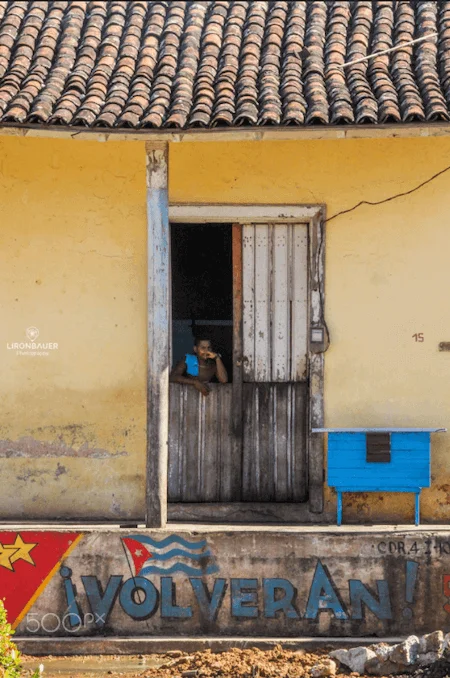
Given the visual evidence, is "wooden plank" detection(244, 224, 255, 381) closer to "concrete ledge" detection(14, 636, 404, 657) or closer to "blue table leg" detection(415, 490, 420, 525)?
"blue table leg" detection(415, 490, 420, 525)

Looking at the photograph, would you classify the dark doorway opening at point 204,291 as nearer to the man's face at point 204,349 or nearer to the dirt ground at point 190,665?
the man's face at point 204,349

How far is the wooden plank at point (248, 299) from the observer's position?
10898 mm

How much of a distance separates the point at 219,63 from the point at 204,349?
2429mm

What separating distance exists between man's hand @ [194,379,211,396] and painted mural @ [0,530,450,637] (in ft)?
5.72

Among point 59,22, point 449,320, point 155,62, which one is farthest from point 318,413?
point 59,22

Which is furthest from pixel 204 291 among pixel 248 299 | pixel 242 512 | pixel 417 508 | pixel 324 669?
pixel 324 669

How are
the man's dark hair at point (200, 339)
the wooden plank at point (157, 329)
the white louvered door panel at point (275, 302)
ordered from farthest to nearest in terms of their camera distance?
the man's dark hair at point (200, 339)
the white louvered door panel at point (275, 302)
the wooden plank at point (157, 329)

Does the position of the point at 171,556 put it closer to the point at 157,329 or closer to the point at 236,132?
the point at 157,329

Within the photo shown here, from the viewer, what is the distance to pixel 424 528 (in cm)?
988

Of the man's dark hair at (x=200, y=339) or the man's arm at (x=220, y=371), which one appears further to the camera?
the man's dark hair at (x=200, y=339)

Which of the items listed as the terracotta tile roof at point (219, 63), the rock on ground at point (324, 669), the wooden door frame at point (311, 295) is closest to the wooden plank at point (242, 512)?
the wooden door frame at point (311, 295)

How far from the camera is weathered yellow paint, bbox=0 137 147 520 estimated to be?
10.8 m

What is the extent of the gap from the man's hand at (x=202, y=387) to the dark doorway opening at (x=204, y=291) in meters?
0.44

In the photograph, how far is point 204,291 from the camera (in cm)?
1145
